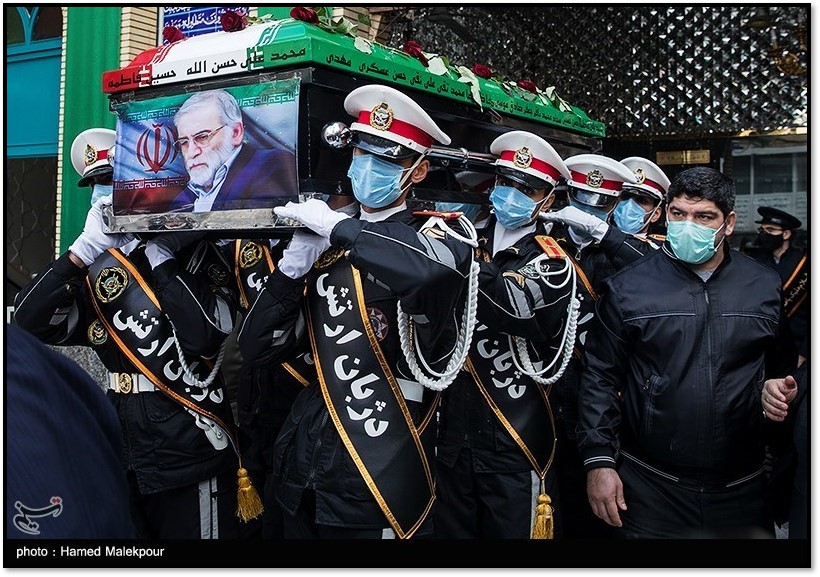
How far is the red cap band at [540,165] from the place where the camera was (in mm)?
3826

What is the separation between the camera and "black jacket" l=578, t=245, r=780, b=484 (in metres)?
3.16

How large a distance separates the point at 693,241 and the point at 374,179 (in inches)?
47.7

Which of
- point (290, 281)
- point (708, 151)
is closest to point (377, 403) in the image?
point (290, 281)

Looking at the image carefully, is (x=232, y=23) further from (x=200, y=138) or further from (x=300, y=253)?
(x=300, y=253)

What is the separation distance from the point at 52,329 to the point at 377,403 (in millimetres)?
1657

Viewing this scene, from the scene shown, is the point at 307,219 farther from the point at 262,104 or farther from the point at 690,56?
the point at 690,56

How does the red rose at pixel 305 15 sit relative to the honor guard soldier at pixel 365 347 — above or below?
above

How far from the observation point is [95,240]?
Answer: 377cm

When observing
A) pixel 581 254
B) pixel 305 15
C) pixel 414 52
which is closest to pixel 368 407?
pixel 305 15

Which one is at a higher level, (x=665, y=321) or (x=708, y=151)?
(x=708, y=151)

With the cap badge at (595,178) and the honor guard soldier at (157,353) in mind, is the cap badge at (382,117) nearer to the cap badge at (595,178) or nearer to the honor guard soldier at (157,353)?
the honor guard soldier at (157,353)

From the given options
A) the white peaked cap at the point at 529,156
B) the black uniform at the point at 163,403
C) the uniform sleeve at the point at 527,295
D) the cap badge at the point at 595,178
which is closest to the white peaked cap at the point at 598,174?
the cap badge at the point at 595,178

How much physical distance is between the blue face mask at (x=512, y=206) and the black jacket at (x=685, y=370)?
63 cm

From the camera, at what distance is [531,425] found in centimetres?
387
